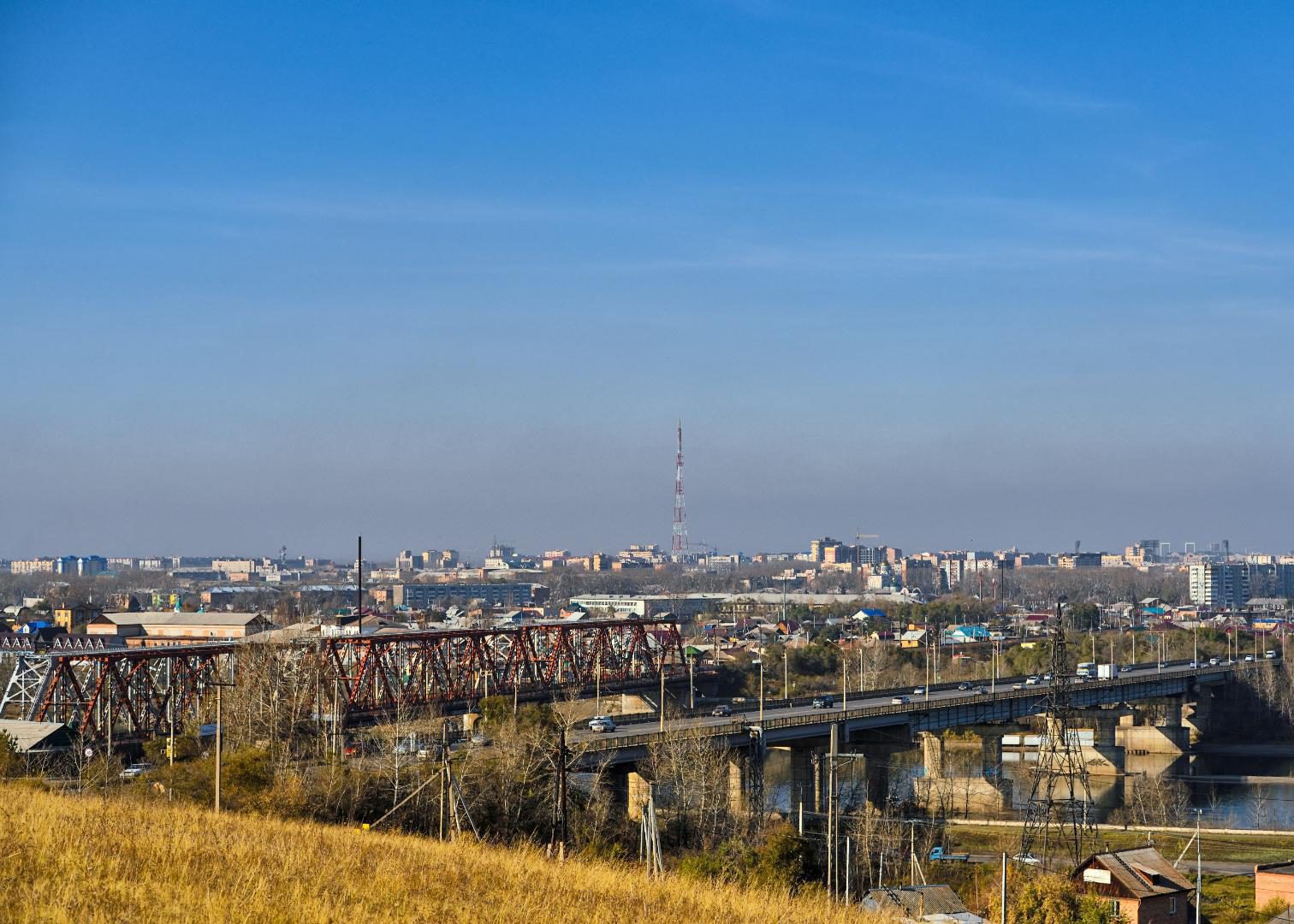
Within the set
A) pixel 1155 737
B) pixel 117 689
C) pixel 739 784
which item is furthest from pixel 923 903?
pixel 1155 737

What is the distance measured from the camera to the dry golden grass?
11.4 metres

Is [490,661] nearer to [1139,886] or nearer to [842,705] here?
[842,705]

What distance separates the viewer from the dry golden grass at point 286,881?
448 inches

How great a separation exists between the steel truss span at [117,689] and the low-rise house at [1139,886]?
2969 centimetres

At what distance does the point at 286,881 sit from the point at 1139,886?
24.1 m

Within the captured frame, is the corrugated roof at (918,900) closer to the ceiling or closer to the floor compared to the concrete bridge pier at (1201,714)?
closer to the ceiling

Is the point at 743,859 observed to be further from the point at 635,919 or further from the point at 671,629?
the point at 671,629

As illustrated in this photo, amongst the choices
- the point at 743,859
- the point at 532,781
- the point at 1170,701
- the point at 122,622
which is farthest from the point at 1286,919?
the point at 122,622

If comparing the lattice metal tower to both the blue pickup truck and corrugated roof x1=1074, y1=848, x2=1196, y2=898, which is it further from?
corrugated roof x1=1074, y1=848, x2=1196, y2=898

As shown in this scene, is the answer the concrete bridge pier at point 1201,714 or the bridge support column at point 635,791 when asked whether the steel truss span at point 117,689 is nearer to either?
the bridge support column at point 635,791

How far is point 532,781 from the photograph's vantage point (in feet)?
122

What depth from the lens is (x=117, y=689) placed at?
52094 millimetres

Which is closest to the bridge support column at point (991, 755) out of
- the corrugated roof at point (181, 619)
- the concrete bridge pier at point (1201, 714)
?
the concrete bridge pier at point (1201, 714)

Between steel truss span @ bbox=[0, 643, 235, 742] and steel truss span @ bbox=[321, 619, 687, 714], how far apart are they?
570 centimetres
